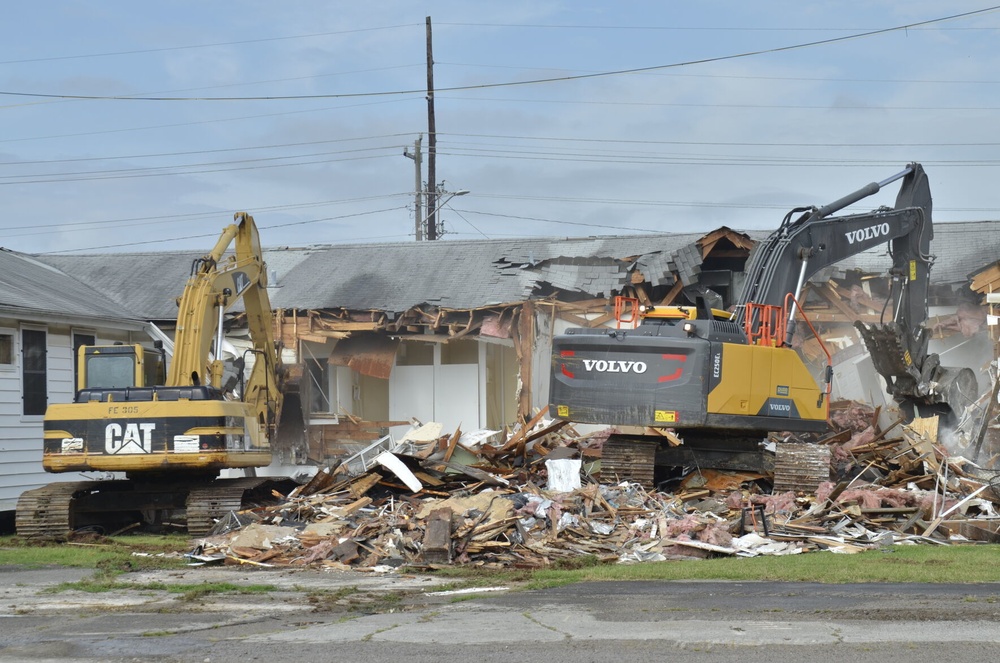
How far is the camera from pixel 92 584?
39.7ft

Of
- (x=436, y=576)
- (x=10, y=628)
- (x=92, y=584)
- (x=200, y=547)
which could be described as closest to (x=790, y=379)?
(x=436, y=576)

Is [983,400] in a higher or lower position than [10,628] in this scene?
higher

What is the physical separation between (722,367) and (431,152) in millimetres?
34323

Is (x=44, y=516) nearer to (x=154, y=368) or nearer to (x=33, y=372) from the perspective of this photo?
(x=154, y=368)

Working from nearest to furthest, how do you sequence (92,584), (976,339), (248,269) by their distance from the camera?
(92,584) < (248,269) < (976,339)

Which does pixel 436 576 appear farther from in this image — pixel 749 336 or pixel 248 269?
pixel 248 269

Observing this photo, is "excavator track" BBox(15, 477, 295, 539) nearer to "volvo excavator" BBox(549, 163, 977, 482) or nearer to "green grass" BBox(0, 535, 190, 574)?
"green grass" BBox(0, 535, 190, 574)

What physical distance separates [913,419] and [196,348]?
12.2m

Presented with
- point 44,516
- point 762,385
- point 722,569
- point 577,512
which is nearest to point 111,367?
point 44,516

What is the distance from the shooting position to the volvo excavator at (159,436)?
55.2 feet

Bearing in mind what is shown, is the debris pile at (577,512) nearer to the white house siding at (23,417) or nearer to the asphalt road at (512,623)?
the asphalt road at (512,623)

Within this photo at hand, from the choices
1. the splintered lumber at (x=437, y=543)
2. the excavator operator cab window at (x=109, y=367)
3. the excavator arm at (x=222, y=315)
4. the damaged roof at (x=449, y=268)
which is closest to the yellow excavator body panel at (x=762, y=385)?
the splintered lumber at (x=437, y=543)

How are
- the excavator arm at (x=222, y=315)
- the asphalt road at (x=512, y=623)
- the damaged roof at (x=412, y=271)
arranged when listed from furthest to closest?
the damaged roof at (x=412, y=271) → the excavator arm at (x=222, y=315) → the asphalt road at (x=512, y=623)

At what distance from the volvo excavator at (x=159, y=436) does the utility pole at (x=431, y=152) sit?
2928 centimetres
